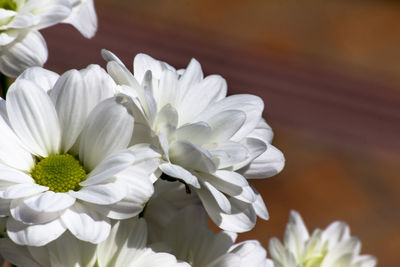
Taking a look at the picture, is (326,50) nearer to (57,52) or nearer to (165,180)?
(57,52)

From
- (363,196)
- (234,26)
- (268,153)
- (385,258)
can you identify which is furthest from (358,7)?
(268,153)

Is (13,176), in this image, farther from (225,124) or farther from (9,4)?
(9,4)

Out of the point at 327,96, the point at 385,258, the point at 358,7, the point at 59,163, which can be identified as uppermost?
the point at 59,163

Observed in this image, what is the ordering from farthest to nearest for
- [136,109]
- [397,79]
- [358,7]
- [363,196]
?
1. [358,7]
2. [397,79]
3. [363,196]
4. [136,109]

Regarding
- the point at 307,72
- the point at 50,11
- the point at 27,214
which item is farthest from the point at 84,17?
the point at 307,72

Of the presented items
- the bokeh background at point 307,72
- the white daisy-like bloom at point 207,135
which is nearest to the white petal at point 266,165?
the white daisy-like bloom at point 207,135

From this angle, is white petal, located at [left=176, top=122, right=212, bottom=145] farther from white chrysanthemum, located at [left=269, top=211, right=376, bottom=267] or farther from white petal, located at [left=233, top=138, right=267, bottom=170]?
white chrysanthemum, located at [left=269, top=211, right=376, bottom=267]

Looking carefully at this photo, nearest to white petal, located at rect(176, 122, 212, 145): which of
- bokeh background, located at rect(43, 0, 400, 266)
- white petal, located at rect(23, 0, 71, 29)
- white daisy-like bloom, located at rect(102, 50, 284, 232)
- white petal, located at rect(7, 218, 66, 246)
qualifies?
white daisy-like bloom, located at rect(102, 50, 284, 232)
